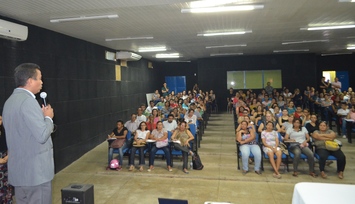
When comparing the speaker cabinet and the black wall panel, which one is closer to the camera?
the speaker cabinet

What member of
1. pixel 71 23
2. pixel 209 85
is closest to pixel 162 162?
pixel 71 23

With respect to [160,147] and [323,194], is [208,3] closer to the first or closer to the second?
[160,147]

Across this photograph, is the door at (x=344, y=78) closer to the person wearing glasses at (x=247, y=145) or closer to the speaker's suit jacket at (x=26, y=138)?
the person wearing glasses at (x=247, y=145)

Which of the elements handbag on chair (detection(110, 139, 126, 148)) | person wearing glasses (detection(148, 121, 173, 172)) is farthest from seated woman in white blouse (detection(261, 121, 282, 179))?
handbag on chair (detection(110, 139, 126, 148))

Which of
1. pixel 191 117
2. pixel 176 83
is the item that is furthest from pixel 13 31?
pixel 176 83

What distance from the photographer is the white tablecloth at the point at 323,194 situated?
1.71 m

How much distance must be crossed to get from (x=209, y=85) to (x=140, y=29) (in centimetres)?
925

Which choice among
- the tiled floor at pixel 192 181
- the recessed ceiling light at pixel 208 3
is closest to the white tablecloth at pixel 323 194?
the tiled floor at pixel 192 181

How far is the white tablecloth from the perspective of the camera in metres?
1.71

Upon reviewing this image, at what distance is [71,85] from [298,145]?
5704 mm

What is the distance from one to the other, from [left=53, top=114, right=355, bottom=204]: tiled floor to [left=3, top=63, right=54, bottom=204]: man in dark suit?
9.24 feet

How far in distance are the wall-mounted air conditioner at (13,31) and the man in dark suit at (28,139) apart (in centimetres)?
331

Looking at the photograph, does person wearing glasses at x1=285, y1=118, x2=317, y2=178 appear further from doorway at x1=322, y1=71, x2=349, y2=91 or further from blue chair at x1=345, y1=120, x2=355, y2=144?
doorway at x1=322, y1=71, x2=349, y2=91

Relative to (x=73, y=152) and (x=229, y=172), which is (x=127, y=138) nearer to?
(x=73, y=152)
